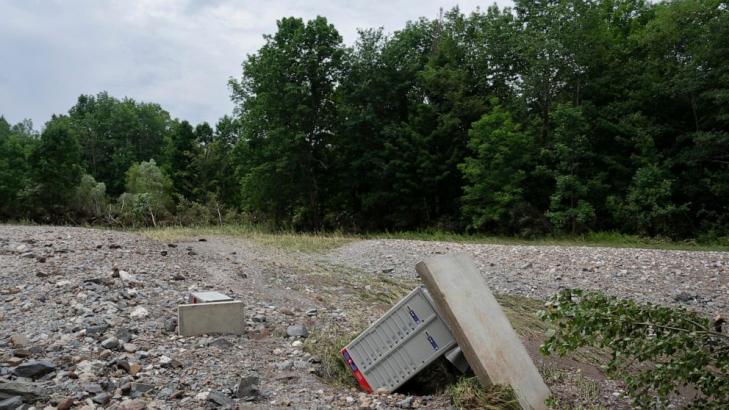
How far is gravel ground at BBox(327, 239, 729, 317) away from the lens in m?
8.78

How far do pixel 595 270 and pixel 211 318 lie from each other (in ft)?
26.5

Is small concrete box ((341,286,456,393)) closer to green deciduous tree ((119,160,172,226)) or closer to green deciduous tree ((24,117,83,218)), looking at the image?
green deciduous tree ((119,160,172,226))

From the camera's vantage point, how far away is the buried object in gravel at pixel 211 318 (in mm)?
4992

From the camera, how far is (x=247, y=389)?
3852 mm

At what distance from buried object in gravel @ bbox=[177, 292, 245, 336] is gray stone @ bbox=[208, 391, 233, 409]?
1.38m

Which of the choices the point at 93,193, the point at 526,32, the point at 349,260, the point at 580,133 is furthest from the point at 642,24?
the point at 93,193

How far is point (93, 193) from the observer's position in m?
28.6

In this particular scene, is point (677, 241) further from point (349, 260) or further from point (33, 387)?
point (33, 387)

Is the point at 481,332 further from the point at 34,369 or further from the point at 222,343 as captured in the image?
the point at 34,369

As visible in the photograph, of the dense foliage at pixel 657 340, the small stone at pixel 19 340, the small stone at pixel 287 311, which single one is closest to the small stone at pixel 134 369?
the small stone at pixel 19 340

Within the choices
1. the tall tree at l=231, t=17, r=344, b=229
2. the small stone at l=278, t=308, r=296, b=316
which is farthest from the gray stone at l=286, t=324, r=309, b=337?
the tall tree at l=231, t=17, r=344, b=229

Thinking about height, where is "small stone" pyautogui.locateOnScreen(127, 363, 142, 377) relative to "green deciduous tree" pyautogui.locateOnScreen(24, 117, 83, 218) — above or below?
below

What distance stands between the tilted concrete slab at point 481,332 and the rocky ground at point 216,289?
46 centimetres

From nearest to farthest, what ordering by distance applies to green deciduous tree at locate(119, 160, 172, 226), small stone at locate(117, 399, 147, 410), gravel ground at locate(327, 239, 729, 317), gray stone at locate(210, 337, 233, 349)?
small stone at locate(117, 399, 147, 410)
gray stone at locate(210, 337, 233, 349)
gravel ground at locate(327, 239, 729, 317)
green deciduous tree at locate(119, 160, 172, 226)
